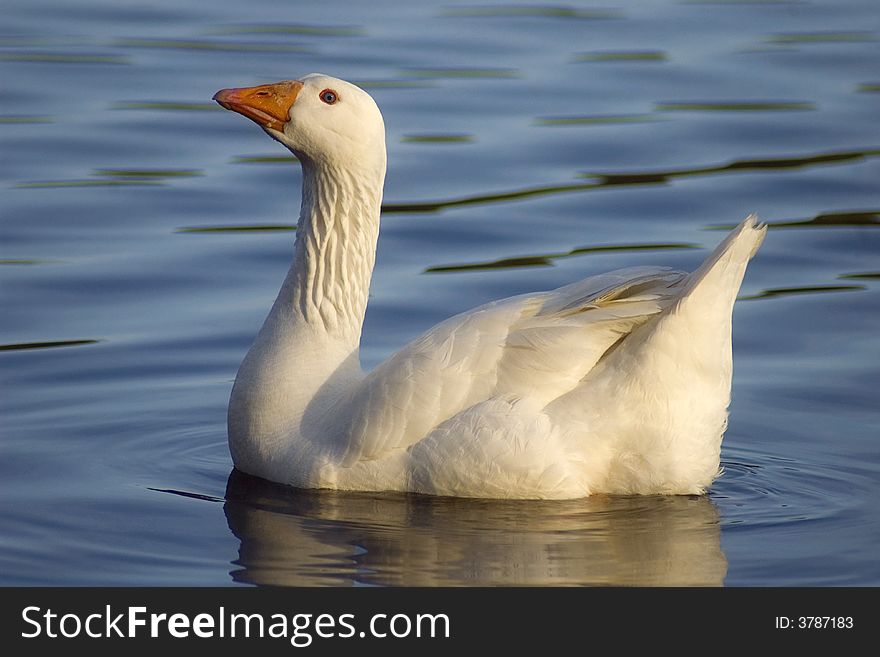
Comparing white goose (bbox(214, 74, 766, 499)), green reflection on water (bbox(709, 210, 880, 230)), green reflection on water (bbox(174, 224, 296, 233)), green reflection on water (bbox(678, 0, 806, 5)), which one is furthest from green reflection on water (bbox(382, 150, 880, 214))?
green reflection on water (bbox(678, 0, 806, 5))

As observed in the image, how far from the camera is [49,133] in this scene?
17.4 metres

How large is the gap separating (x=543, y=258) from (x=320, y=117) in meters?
5.04

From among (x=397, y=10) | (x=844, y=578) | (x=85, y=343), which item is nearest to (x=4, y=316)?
(x=85, y=343)

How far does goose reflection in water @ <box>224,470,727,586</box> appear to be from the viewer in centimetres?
736

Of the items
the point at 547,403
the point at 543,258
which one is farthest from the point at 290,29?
the point at 547,403

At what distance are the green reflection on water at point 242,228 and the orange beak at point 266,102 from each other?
5.42 meters

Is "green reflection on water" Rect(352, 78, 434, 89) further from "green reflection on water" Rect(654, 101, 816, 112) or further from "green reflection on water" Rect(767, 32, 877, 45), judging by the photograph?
"green reflection on water" Rect(767, 32, 877, 45)

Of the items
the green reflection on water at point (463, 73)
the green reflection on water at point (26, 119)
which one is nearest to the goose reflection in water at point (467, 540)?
the green reflection on water at point (26, 119)

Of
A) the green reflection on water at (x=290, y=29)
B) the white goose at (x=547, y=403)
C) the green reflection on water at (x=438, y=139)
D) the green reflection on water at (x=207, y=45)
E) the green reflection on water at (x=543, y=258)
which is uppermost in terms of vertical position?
the green reflection on water at (x=290, y=29)

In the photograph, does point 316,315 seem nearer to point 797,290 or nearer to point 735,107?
point 797,290

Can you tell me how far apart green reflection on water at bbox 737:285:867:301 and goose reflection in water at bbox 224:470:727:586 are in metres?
4.45

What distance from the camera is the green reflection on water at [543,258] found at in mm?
13438

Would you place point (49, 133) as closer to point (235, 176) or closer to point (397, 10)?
point (235, 176)

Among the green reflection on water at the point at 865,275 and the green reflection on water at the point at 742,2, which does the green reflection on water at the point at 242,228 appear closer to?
the green reflection on water at the point at 865,275
